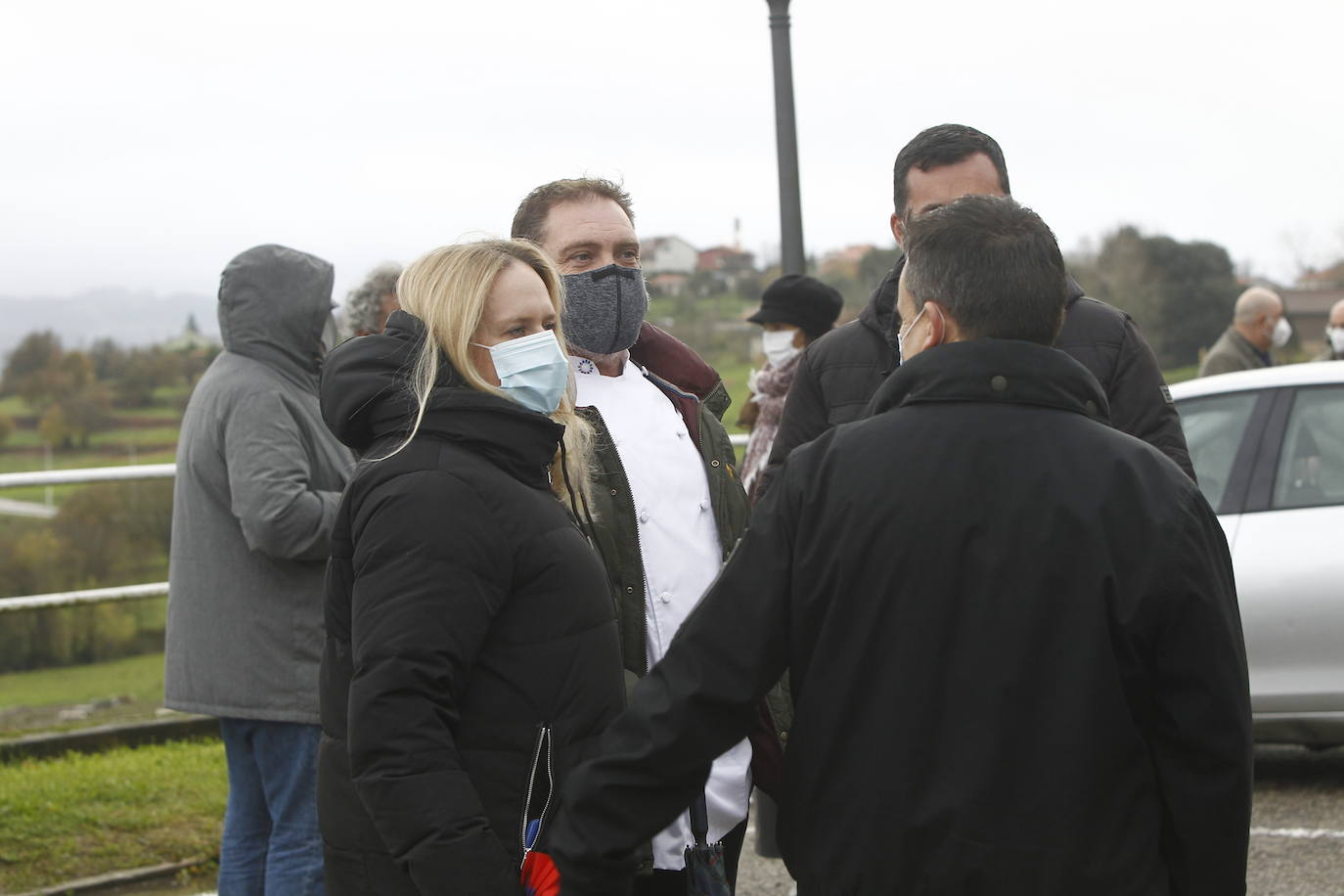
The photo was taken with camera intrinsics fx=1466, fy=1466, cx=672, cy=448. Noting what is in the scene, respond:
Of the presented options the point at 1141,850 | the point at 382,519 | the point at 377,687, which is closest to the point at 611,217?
the point at 382,519

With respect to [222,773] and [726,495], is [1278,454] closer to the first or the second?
[726,495]

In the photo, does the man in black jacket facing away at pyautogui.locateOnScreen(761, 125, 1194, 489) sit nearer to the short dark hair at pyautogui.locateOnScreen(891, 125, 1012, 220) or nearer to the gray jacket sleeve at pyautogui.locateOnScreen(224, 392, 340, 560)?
the short dark hair at pyautogui.locateOnScreen(891, 125, 1012, 220)

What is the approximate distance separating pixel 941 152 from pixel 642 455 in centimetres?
108

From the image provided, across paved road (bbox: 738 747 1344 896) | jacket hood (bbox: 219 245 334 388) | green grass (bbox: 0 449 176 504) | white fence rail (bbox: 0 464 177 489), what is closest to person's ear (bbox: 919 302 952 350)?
jacket hood (bbox: 219 245 334 388)

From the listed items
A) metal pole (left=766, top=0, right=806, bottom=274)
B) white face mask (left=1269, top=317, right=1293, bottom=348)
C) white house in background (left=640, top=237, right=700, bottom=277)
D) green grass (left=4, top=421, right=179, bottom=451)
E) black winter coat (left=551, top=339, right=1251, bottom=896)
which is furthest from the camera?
white house in background (left=640, top=237, right=700, bottom=277)

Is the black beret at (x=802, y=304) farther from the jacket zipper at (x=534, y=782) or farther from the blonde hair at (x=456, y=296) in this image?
the jacket zipper at (x=534, y=782)

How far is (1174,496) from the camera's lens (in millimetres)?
2084

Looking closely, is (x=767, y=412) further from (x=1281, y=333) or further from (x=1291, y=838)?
(x=1281, y=333)

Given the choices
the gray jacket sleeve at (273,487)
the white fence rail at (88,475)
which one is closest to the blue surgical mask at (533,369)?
the gray jacket sleeve at (273,487)

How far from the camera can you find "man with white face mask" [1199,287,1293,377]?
879 cm

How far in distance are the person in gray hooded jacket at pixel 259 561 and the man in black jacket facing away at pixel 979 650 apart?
195 cm

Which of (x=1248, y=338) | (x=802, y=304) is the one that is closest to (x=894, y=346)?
(x=802, y=304)

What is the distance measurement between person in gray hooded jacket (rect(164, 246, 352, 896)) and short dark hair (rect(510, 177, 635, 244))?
1152 mm

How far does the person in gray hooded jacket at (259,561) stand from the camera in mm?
3957
